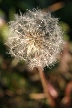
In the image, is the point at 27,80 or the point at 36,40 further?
the point at 27,80

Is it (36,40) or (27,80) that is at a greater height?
(27,80)

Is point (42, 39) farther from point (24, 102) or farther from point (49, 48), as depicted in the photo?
point (24, 102)

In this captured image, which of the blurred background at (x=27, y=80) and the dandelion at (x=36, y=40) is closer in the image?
the dandelion at (x=36, y=40)

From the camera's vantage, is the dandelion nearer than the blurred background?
Yes
